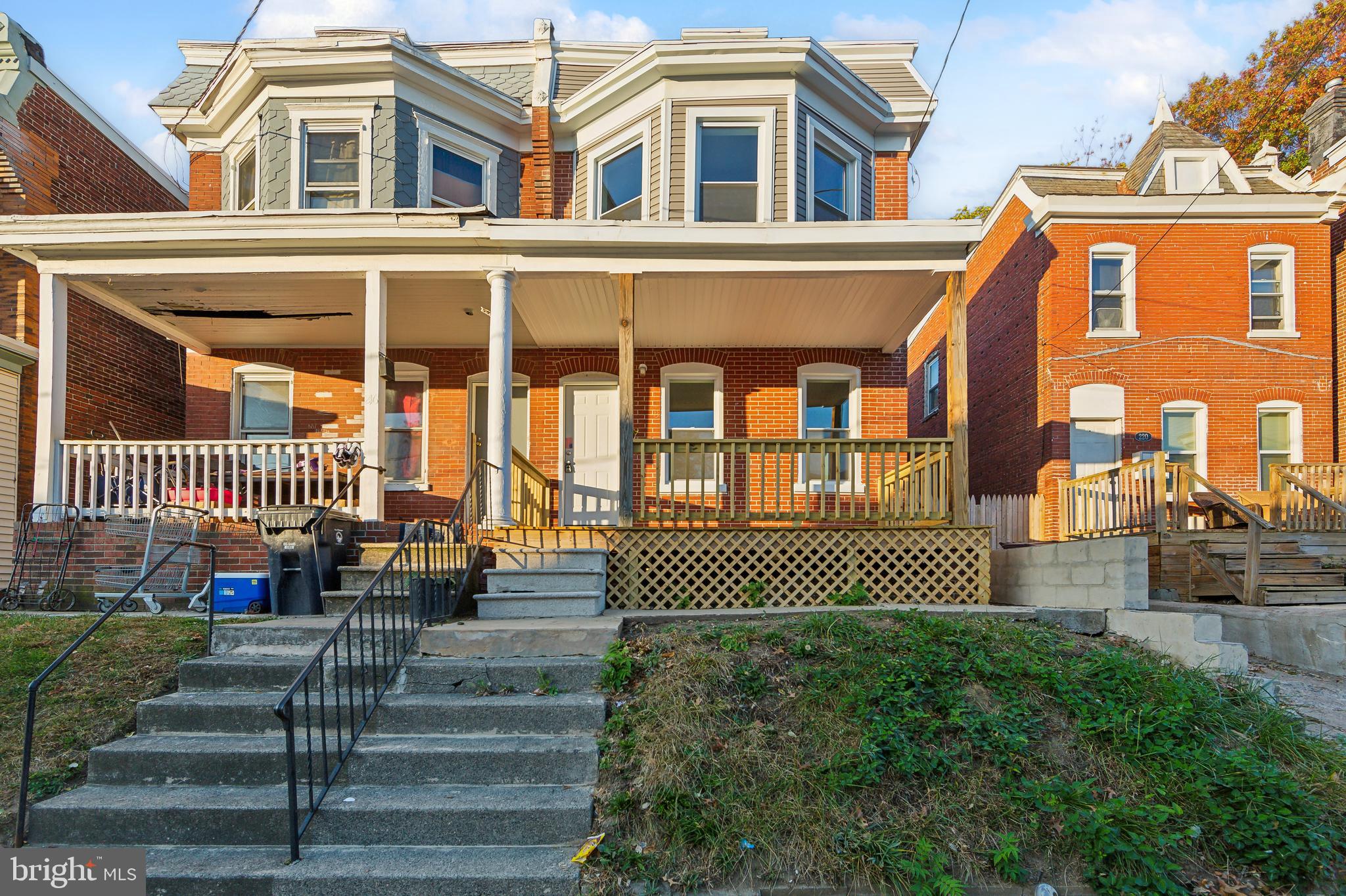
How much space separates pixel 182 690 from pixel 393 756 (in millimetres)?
1943

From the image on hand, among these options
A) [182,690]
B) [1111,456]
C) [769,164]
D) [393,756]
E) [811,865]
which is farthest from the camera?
[1111,456]

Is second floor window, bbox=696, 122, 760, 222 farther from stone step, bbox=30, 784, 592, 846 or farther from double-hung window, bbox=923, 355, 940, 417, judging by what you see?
stone step, bbox=30, 784, 592, 846

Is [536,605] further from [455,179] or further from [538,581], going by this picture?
[455,179]

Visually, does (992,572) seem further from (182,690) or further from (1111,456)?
(182,690)

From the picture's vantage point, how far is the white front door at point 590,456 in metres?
12.5

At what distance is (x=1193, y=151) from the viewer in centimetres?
1562

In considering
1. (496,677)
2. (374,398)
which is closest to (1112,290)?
(374,398)

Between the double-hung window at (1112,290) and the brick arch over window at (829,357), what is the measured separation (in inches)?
204

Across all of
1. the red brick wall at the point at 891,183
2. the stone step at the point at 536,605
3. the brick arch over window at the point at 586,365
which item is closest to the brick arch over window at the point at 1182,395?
the red brick wall at the point at 891,183

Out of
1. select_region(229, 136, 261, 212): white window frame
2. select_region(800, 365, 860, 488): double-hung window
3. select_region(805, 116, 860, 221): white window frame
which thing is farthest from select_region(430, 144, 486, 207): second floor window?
select_region(800, 365, 860, 488): double-hung window

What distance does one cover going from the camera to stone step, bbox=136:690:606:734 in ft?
17.3

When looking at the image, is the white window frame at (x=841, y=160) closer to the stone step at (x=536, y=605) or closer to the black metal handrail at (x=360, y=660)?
the black metal handrail at (x=360, y=660)

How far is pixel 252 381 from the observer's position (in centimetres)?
1273

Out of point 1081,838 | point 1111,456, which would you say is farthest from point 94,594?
point 1111,456
